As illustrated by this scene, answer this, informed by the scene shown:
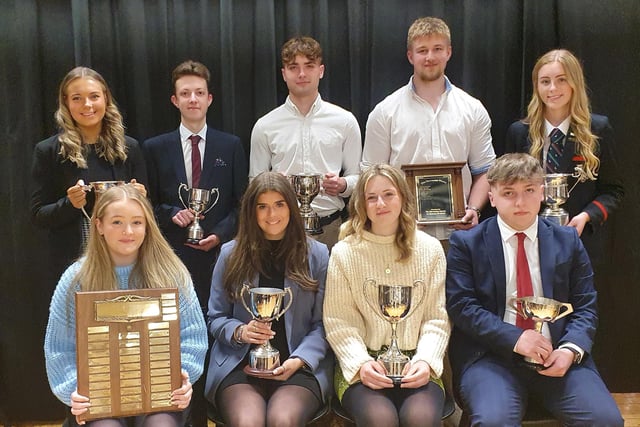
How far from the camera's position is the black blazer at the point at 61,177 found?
328cm

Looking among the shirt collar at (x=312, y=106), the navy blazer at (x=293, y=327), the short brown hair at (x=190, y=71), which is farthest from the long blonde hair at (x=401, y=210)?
the short brown hair at (x=190, y=71)

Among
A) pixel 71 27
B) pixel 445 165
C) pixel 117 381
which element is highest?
pixel 71 27

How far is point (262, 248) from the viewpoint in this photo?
117 inches

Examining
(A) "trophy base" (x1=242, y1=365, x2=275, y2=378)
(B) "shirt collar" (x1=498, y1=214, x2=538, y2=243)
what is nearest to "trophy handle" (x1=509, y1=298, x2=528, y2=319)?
(B) "shirt collar" (x1=498, y1=214, x2=538, y2=243)

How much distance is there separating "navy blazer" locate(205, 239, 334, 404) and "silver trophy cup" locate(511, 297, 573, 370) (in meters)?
0.86

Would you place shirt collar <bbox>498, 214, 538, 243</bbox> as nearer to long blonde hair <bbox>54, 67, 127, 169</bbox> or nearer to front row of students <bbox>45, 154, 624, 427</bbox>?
front row of students <bbox>45, 154, 624, 427</bbox>

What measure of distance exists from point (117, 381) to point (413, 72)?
260 centimetres

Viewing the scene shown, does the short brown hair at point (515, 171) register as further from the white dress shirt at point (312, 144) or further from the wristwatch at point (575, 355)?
the white dress shirt at point (312, 144)

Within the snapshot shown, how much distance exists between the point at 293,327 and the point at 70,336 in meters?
0.94

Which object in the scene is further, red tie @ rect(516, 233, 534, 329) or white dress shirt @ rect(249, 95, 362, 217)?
white dress shirt @ rect(249, 95, 362, 217)

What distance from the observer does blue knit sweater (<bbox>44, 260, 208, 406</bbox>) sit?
252cm

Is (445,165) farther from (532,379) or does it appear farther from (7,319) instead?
(7,319)

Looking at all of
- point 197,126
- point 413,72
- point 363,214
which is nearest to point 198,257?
point 197,126

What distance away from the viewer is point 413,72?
4.05 m
